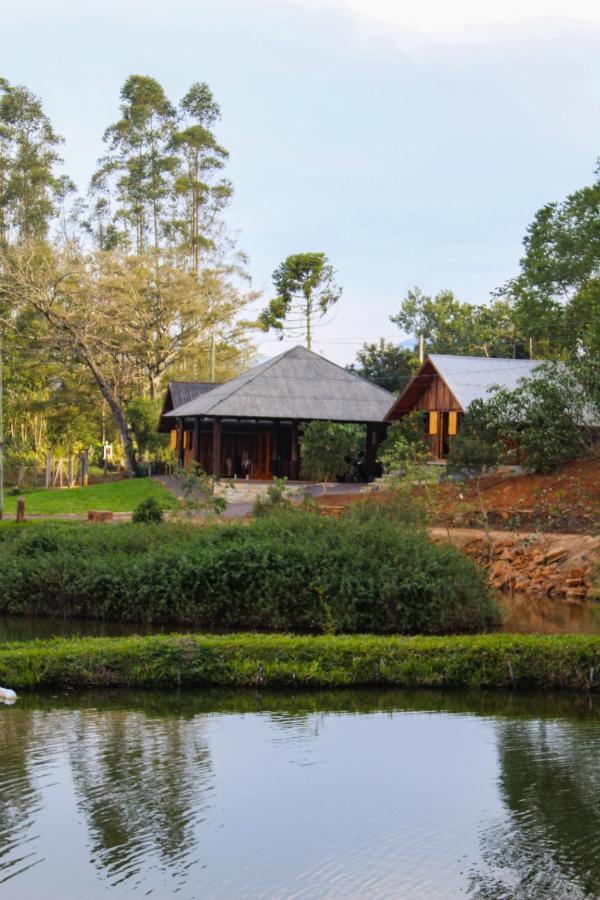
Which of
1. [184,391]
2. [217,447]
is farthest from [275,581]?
[184,391]

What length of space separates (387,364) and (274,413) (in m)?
19.8

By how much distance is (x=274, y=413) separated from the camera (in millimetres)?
37281

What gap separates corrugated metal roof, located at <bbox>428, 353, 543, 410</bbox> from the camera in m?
34.7

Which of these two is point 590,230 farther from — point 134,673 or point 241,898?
point 241,898

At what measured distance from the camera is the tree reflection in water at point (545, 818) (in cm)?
720

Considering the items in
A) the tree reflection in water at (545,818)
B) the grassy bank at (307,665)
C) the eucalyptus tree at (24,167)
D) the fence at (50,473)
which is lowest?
the tree reflection in water at (545,818)

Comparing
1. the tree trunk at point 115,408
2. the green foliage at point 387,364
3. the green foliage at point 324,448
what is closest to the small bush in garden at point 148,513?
the green foliage at point 324,448

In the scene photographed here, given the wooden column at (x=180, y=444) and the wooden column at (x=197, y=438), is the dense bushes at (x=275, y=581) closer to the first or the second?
the wooden column at (x=197, y=438)

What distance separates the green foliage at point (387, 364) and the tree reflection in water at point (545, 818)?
4393cm

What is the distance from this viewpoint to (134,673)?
12875 millimetres

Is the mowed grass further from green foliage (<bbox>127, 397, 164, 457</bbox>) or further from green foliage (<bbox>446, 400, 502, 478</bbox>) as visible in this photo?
green foliage (<bbox>446, 400, 502, 478</bbox>)

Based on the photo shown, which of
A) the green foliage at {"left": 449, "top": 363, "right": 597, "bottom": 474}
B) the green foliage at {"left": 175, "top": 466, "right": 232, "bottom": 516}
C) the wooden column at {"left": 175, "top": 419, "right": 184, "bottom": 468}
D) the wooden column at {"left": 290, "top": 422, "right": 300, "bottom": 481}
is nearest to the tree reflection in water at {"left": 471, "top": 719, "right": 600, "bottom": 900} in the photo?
the green foliage at {"left": 449, "top": 363, "right": 597, "bottom": 474}

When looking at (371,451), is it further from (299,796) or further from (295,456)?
(299,796)

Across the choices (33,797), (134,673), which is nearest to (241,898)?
(33,797)
